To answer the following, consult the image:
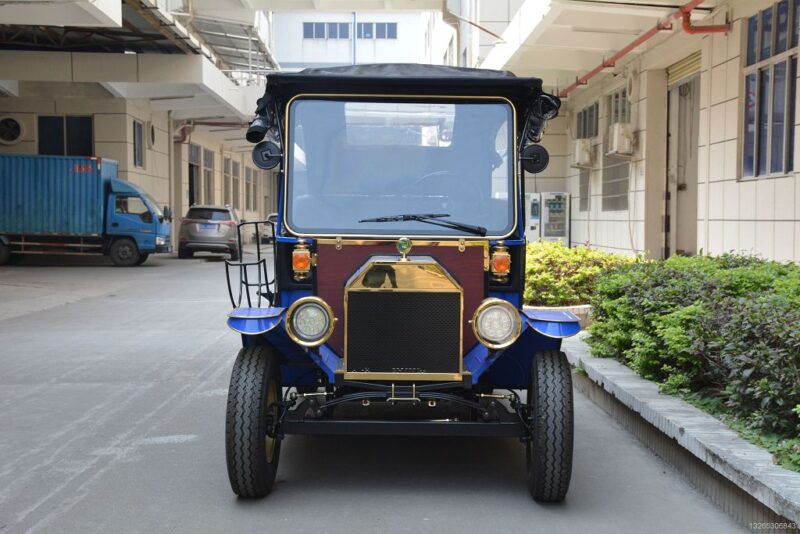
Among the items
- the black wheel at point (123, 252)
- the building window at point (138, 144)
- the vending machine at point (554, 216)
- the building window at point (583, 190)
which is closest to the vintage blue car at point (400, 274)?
the building window at point (583, 190)

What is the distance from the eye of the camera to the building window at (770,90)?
10.9m

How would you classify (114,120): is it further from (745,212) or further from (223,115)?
(745,212)

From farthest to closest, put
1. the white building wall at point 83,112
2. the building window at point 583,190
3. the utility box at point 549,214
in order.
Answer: the white building wall at point 83,112 → the utility box at point 549,214 → the building window at point 583,190

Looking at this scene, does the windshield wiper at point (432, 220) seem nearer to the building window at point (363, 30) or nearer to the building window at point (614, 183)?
the building window at point (614, 183)

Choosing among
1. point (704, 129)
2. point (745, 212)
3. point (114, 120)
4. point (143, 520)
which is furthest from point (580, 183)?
point (143, 520)

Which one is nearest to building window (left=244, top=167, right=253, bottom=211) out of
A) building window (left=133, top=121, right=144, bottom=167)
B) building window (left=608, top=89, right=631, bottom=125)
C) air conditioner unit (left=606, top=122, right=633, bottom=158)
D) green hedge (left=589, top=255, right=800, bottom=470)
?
building window (left=133, top=121, right=144, bottom=167)

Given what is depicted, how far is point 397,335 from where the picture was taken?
4.98 m

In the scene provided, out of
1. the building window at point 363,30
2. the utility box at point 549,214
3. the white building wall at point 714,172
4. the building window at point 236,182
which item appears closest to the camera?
the white building wall at point 714,172

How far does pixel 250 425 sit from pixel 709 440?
248 centimetres

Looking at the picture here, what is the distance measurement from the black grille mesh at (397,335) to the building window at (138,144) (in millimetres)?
24608

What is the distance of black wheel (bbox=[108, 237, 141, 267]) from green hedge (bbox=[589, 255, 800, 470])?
18.7 m

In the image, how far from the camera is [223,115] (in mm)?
32688

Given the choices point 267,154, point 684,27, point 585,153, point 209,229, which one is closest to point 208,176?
point 209,229

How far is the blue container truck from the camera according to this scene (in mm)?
24000
